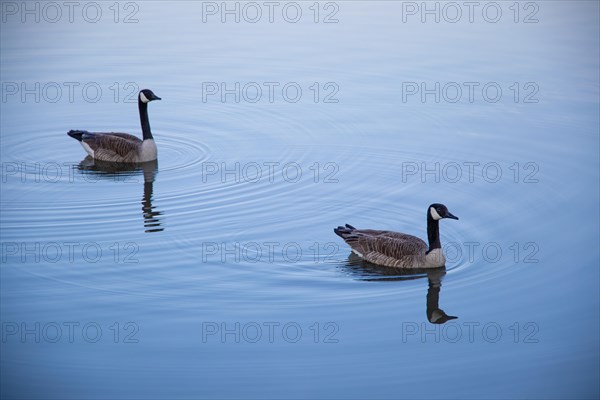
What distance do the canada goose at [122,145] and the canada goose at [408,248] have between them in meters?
6.20

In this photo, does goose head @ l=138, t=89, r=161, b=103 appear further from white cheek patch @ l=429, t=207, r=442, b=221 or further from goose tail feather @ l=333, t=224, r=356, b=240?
white cheek patch @ l=429, t=207, r=442, b=221

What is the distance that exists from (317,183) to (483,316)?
5.56m

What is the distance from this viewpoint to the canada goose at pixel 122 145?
2009cm

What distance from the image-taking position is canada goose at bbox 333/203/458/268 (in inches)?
600

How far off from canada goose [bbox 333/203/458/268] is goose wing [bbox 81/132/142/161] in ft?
21.2

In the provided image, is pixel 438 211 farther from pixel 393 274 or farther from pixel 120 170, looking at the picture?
pixel 120 170

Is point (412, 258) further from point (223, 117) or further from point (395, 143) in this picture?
point (223, 117)

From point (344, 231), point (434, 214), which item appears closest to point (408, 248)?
point (434, 214)

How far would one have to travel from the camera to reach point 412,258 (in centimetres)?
1530

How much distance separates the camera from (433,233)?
1530 cm

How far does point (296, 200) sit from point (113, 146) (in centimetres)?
437

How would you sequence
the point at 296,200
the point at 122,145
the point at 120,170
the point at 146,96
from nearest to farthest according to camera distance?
the point at 296,200
the point at 120,170
the point at 122,145
the point at 146,96

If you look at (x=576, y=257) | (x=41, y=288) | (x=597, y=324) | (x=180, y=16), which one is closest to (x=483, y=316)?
(x=597, y=324)

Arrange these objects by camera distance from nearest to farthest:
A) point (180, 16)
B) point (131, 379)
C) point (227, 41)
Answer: point (131, 379), point (227, 41), point (180, 16)
